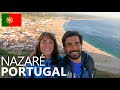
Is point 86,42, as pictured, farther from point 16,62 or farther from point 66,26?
point 16,62

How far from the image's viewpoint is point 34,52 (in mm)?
10664

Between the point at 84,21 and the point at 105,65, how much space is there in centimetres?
73

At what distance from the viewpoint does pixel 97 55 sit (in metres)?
10.7

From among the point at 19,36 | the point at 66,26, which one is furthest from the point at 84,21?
the point at 19,36

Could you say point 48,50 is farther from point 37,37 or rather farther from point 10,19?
point 10,19

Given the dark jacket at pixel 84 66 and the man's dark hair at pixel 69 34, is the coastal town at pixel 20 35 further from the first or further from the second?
the dark jacket at pixel 84 66

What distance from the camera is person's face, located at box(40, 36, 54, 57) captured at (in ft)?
35.0

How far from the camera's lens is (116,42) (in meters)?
10.7

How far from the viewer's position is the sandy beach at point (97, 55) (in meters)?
10.7

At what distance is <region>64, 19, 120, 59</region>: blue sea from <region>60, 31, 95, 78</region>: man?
0.11 metres

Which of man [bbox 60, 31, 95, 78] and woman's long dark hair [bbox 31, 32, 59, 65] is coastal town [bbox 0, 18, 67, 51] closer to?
woman's long dark hair [bbox 31, 32, 59, 65]

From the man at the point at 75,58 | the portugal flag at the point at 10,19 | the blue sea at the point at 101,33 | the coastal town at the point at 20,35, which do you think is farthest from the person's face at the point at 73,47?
the portugal flag at the point at 10,19
